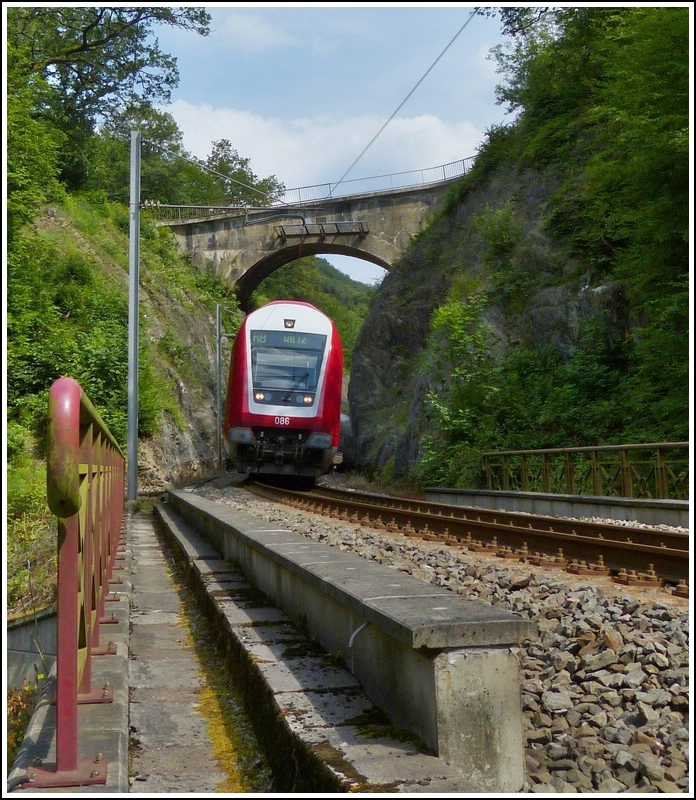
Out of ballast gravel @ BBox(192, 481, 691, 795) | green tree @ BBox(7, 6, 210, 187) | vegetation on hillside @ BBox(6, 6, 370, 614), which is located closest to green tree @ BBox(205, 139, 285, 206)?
vegetation on hillside @ BBox(6, 6, 370, 614)

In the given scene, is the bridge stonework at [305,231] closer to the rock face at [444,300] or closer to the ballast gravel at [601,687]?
the rock face at [444,300]

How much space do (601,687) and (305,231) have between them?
136ft

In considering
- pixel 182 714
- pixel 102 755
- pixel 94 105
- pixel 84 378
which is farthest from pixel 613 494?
pixel 94 105

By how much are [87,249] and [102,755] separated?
102ft

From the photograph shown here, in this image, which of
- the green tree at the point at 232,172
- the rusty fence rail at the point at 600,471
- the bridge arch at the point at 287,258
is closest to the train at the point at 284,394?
the rusty fence rail at the point at 600,471

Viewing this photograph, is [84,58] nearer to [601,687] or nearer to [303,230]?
[303,230]

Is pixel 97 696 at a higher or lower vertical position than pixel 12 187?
lower

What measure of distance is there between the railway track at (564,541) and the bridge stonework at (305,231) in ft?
104

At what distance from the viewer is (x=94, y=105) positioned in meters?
36.6

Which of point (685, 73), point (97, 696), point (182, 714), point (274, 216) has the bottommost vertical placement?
point (182, 714)

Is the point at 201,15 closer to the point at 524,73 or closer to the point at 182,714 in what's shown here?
A: the point at 524,73

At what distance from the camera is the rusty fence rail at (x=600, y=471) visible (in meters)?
11.0

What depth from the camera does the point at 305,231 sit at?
4322cm

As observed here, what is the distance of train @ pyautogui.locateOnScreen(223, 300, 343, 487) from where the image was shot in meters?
17.4
